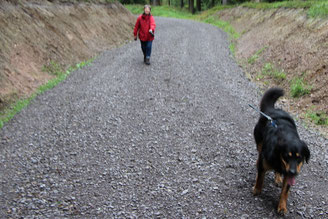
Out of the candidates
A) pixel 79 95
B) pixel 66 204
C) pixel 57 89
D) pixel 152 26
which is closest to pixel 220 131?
pixel 66 204

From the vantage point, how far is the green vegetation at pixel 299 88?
26.2 ft

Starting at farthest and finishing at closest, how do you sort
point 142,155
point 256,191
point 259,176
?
point 142,155
point 256,191
point 259,176

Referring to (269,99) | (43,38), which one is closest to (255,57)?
(269,99)

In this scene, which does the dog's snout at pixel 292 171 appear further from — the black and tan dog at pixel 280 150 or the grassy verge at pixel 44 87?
the grassy verge at pixel 44 87

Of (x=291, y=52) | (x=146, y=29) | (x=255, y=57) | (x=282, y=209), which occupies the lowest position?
(x=255, y=57)

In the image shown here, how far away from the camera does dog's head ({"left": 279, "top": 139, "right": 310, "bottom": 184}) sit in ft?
10.9

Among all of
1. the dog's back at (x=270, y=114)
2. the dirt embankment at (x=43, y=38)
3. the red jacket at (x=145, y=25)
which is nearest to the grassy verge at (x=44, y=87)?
the dirt embankment at (x=43, y=38)

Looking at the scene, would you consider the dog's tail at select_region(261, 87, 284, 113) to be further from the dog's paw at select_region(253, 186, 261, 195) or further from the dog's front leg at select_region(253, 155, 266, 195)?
the dog's paw at select_region(253, 186, 261, 195)

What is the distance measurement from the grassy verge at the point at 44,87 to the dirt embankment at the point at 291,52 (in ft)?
21.4

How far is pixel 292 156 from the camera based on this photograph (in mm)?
3367

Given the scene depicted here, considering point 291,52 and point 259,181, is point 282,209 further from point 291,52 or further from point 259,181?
point 291,52

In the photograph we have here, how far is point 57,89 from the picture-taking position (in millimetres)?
8547

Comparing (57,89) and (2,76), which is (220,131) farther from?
(2,76)

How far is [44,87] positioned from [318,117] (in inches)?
292
